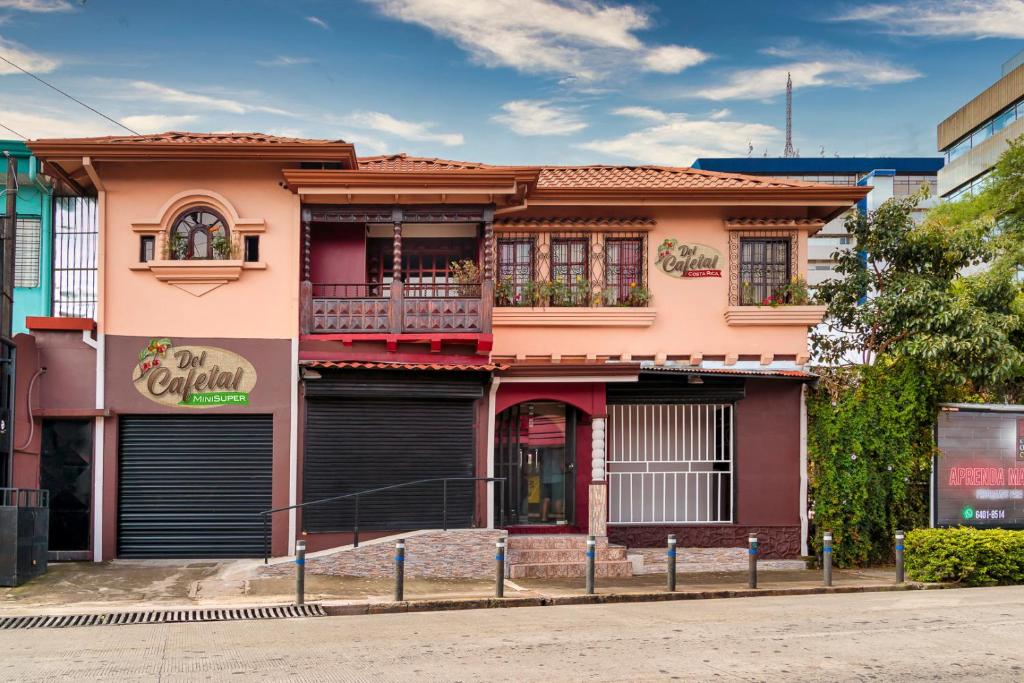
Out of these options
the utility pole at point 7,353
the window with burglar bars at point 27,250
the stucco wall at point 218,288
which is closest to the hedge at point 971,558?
the stucco wall at point 218,288

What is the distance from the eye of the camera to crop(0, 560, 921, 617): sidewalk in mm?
14586

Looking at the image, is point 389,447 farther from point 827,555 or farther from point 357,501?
point 827,555

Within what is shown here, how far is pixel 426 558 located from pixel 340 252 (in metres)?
6.22

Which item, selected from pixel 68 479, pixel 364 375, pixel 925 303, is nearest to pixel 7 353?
pixel 68 479

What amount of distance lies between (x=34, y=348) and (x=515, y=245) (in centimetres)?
904

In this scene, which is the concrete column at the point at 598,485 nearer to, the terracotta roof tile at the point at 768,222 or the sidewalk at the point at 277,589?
the sidewalk at the point at 277,589

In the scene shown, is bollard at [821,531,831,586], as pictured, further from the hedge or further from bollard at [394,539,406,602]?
bollard at [394,539,406,602]

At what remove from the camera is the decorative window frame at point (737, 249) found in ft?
70.2

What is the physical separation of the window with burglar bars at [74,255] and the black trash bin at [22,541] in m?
4.85

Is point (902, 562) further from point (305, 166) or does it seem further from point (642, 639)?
point (305, 166)

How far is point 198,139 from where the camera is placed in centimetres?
1922

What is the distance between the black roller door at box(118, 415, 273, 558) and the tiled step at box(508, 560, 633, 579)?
175 inches

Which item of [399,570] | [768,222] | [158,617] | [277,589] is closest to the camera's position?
[158,617]

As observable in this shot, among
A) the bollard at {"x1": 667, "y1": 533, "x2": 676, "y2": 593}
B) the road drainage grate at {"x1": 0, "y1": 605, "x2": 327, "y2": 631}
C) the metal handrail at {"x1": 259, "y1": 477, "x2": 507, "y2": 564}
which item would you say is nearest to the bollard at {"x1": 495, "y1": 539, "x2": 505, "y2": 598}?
the metal handrail at {"x1": 259, "y1": 477, "x2": 507, "y2": 564}
